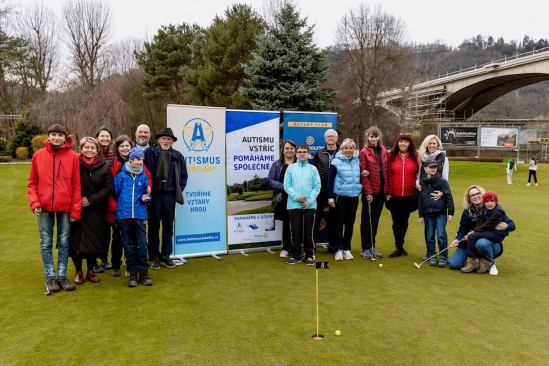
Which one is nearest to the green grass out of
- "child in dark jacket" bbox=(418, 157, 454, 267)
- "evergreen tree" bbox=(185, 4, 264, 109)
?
"child in dark jacket" bbox=(418, 157, 454, 267)

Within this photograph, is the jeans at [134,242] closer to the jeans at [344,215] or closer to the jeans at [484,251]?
the jeans at [344,215]

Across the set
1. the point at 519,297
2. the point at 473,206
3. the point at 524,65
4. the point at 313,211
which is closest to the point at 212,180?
the point at 313,211

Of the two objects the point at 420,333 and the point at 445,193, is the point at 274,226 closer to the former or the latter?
the point at 445,193

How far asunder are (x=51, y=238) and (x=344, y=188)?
3.95m

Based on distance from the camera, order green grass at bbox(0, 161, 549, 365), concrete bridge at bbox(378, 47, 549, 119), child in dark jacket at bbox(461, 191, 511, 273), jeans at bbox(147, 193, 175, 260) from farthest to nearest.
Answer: concrete bridge at bbox(378, 47, 549, 119) → jeans at bbox(147, 193, 175, 260) → child in dark jacket at bbox(461, 191, 511, 273) → green grass at bbox(0, 161, 549, 365)

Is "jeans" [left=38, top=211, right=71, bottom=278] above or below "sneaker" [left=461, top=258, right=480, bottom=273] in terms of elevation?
above

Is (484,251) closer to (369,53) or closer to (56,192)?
(56,192)

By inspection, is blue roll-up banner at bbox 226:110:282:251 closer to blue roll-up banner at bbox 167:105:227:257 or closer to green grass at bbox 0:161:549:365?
blue roll-up banner at bbox 167:105:227:257

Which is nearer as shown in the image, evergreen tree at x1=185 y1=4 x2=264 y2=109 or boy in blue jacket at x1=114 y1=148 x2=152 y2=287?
boy in blue jacket at x1=114 y1=148 x2=152 y2=287

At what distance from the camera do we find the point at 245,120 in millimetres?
6809

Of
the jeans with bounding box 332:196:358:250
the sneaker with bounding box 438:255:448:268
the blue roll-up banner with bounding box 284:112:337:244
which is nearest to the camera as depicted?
the sneaker with bounding box 438:255:448:268

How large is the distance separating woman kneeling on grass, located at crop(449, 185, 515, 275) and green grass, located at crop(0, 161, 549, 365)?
0.24 meters

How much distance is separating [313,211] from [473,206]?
88.0 inches

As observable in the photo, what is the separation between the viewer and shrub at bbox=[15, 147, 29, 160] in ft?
99.5
